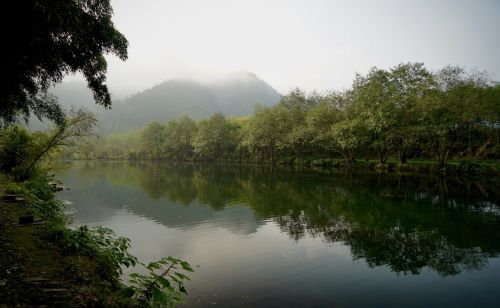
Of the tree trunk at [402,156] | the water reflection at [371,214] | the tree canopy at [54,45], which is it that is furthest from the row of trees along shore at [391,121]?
the tree canopy at [54,45]

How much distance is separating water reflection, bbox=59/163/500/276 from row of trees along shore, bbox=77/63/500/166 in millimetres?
12026

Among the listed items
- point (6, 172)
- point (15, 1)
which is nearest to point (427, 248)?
point (15, 1)

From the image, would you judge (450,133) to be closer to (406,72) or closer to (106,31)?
(406,72)

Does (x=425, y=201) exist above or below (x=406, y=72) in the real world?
below

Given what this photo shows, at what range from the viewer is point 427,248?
17.3m

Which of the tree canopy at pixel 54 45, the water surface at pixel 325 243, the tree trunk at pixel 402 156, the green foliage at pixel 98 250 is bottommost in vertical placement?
the water surface at pixel 325 243

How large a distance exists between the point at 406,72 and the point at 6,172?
A: 75.0 meters

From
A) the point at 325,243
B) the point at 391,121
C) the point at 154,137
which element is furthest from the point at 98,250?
the point at 154,137

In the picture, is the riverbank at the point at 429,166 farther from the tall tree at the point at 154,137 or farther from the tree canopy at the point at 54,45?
the tall tree at the point at 154,137

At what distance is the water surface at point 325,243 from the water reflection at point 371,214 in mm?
95

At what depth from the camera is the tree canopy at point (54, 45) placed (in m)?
8.63

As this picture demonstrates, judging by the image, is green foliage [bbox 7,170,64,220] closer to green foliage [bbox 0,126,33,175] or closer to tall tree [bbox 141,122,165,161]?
green foliage [bbox 0,126,33,175]

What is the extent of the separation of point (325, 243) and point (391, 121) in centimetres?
5306

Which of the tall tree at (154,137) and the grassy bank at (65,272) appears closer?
the grassy bank at (65,272)
